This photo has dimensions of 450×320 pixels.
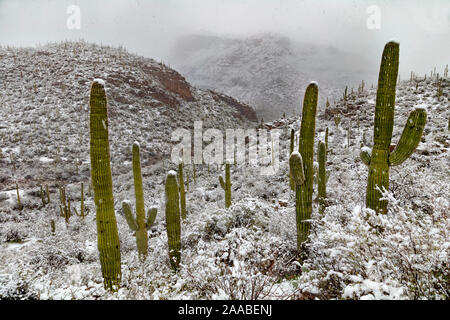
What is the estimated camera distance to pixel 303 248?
502 cm

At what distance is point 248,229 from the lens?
19.1 ft

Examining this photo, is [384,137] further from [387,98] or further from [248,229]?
[248,229]

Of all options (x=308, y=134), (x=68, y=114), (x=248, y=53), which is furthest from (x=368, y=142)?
(x=248, y=53)

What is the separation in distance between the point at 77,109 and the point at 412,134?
1200 inches

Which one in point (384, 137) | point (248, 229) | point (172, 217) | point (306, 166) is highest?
point (384, 137)

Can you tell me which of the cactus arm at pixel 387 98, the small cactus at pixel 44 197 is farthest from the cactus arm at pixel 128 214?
the small cactus at pixel 44 197

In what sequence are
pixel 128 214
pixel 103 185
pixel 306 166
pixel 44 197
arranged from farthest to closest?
pixel 44 197 → pixel 128 214 → pixel 306 166 → pixel 103 185

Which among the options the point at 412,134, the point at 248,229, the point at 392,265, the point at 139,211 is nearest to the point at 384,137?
the point at 412,134

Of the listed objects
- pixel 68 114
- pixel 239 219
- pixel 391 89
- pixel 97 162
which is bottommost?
pixel 239 219

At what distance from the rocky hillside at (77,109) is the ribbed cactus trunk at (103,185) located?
18.8 m

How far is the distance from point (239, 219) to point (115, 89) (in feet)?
98.2

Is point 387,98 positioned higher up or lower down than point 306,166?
higher up

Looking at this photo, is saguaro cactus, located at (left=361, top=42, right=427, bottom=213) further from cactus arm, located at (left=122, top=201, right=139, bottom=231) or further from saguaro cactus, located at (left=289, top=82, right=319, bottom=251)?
cactus arm, located at (left=122, top=201, right=139, bottom=231)
